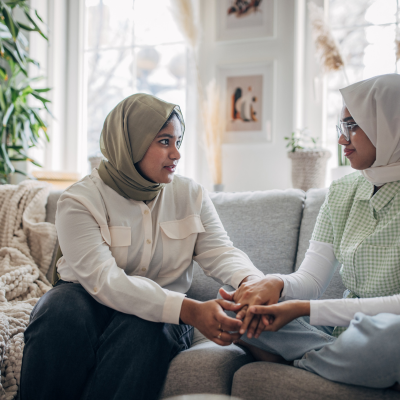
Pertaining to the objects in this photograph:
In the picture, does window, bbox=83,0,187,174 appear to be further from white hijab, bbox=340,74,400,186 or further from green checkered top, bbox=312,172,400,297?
white hijab, bbox=340,74,400,186

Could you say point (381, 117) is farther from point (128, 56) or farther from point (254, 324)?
point (128, 56)

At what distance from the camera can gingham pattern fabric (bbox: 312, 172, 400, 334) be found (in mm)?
1248

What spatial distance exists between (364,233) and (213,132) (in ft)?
4.56

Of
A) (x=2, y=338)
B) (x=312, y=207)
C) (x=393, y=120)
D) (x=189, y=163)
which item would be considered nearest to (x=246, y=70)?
(x=189, y=163)

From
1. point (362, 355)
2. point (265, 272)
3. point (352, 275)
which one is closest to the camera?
point (362, 355)

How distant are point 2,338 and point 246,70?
2.02 meters

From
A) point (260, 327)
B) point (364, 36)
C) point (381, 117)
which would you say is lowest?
point (260, 327)

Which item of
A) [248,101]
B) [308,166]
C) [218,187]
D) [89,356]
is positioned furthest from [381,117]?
[248,101]

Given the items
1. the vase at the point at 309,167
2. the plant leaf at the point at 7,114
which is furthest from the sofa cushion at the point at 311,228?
the plant leaf at the point at 7,114

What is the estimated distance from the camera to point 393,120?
4.23 feet

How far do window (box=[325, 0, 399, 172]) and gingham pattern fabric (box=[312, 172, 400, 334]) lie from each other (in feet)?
4.04

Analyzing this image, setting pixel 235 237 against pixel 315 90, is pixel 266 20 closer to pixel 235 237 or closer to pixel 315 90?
pixel 315 90

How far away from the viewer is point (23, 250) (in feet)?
6.35

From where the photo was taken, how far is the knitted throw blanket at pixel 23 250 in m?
1.59
